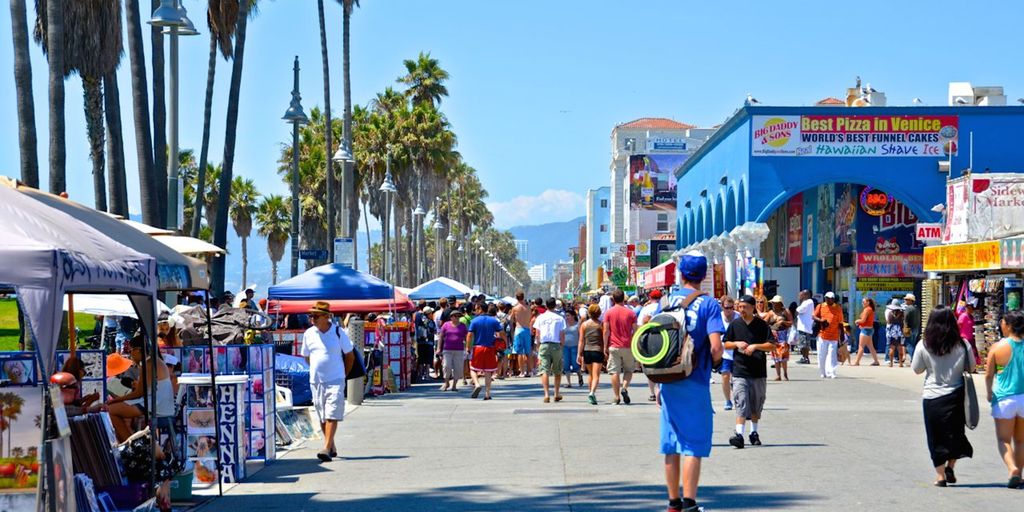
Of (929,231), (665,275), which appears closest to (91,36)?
(929,231)

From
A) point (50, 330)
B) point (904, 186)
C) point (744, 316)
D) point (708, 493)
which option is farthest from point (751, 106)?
point (50, 330)

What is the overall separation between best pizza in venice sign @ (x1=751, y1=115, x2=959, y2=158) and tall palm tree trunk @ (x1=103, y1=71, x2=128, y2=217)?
22.3m

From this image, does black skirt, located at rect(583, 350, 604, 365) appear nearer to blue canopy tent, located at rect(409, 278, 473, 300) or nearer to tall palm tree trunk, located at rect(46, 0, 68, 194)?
tall palm tree trunk, located at rect(46, 0, 68, 194)

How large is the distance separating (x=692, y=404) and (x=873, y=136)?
3456cm

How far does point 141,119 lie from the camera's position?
25.1m

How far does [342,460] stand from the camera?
45.5ft

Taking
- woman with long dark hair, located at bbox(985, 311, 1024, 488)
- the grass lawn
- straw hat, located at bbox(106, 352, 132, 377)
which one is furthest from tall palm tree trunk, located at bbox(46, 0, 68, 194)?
the grass lawn

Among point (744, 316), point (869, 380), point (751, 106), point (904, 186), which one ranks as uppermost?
point (751, 106)

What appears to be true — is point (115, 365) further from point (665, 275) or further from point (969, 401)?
point (665, 275)

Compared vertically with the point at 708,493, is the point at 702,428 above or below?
above

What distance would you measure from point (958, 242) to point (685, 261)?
22.4 meters

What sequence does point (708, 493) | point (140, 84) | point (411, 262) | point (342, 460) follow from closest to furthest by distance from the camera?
point (708, 493)
point (342, 460)
point (140, 84)
point (411, 262)

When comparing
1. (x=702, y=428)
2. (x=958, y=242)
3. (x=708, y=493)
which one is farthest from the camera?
(x=958, y=242)

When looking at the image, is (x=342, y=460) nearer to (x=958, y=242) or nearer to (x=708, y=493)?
(x=708, y=493)
